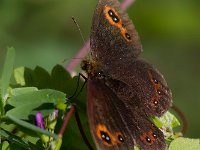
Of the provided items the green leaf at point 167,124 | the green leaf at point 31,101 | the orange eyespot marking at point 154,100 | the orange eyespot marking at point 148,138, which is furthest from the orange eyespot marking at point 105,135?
the orange eyespot marking at point 154,100

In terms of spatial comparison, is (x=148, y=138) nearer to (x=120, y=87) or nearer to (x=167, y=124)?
(x=167, y=124)

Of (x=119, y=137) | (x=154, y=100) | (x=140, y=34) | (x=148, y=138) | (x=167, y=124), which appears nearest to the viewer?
(x=119, y=137)

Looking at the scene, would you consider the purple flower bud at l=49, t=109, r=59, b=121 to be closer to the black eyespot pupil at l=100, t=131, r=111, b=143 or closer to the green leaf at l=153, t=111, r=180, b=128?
the black eyespot pupil at l=100, t=131, r=111, b=143

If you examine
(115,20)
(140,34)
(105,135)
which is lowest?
(140,34)

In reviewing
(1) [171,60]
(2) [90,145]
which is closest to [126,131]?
(2) [90,145]

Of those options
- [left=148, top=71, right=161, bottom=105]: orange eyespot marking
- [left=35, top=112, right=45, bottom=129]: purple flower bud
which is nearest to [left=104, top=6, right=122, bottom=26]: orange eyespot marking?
[left=148, top=71, right=161, bottom=105]: orange eyespot marking

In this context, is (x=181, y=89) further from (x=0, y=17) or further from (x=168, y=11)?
(x=0, y=17)

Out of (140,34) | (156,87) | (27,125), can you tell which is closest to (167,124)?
(156,87)
